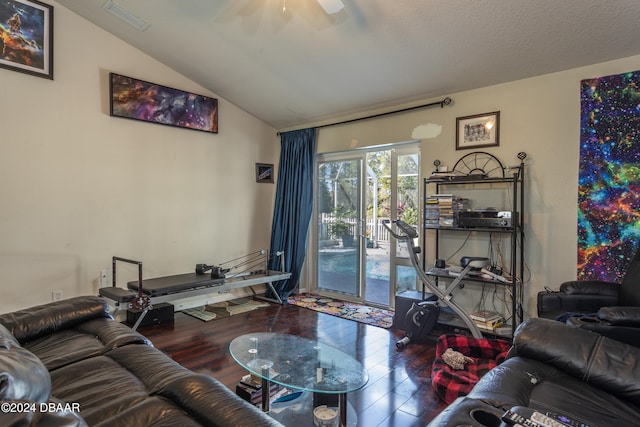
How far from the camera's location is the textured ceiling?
2.37 metres

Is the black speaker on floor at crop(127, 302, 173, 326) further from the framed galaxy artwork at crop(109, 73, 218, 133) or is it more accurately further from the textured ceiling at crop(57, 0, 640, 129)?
the textured ceiling at crop(57, 0, 640, 129)

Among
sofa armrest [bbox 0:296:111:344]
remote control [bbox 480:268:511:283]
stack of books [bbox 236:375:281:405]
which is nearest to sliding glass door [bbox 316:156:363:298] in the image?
remote control [bbox 480:268:511:283]

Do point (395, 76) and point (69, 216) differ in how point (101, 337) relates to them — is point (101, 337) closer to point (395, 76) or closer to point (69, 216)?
point (69, 216)

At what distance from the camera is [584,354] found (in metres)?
1.58

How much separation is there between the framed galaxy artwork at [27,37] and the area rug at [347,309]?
3510 millimetres

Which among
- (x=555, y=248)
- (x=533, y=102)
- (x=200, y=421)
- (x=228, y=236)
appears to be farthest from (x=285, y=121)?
(x=200, y=421)

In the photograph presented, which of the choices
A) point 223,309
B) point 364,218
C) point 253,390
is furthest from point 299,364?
point 364,218

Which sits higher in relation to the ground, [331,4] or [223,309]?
[331,4]

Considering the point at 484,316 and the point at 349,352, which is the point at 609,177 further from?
the point at 349,352

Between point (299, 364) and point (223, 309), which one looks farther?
point (223, 309)

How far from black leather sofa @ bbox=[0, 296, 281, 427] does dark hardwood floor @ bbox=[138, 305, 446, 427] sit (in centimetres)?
82

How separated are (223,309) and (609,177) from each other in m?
3.92

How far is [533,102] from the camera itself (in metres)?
3.02

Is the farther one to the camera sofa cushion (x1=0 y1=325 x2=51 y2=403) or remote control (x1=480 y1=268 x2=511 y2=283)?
remote control (x1=480 y1=268 x2=511 y2=283)
